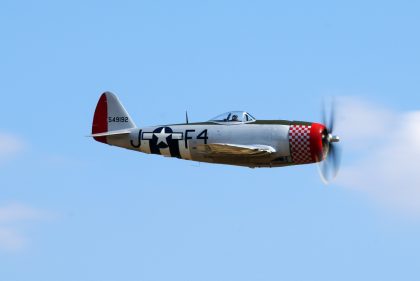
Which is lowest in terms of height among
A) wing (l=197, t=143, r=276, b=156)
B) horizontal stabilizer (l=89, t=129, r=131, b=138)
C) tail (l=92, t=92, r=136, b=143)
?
wing (l=197, t=143, r=276, b=156)

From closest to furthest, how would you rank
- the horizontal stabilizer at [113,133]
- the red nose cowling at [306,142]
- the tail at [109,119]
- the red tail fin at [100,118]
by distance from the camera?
the red nose cowling at [306,142], the horizontal stabilizer at [113,133], the tail at [109,119], the red tail fin at [100,118]

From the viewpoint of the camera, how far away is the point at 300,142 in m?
43.4

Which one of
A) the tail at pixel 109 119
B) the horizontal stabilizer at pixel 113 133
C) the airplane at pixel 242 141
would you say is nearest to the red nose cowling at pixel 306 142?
the airplane at pixel 242 141

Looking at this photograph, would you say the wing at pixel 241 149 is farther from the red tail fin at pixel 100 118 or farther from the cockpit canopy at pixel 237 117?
the red tail fin at pixel 100 118

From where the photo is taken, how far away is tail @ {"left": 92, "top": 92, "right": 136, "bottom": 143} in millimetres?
48438

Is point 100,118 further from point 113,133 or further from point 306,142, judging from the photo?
point 306,142

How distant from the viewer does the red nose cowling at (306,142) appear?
142ft

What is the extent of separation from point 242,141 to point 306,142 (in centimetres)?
245

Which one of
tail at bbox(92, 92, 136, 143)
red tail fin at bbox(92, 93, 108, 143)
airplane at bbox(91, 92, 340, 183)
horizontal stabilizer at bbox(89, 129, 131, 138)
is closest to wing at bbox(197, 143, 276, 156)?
airplane at bbox(91, 92, 340, 183)

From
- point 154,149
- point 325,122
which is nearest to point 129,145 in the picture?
point 154,149

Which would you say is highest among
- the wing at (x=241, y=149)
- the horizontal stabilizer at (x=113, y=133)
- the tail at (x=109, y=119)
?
the tail at (x=109, y=119)

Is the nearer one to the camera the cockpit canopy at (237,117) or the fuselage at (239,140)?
the fuselage at (239,140)

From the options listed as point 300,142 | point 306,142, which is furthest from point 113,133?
point 306,142

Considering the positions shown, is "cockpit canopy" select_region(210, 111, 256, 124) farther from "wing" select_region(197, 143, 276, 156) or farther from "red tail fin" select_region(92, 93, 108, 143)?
"red tail fin" select_region(92, 93, 108, 143)
